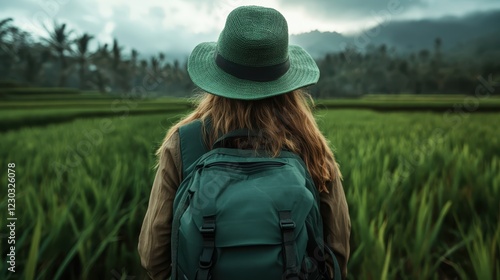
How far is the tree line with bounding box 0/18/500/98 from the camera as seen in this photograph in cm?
1727

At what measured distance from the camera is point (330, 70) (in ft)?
124

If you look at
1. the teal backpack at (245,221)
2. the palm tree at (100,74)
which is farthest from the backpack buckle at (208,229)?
the palm tree at (100,74)

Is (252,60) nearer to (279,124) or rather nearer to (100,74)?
(279,124)

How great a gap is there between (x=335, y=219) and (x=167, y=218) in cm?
45

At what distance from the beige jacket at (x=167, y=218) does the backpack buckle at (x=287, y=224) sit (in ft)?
0.86

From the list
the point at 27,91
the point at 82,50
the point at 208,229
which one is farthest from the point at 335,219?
the point at 82,50

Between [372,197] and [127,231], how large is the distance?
3.97 ft

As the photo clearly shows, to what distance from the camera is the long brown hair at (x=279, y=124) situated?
0.94 m

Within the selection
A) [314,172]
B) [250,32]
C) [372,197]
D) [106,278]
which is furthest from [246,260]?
[372,197]

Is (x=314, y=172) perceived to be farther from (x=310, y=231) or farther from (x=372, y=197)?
(x=372, y=197)

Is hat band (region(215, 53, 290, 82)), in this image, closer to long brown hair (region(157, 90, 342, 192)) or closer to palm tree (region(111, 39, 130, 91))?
long brown hair (region(157, 90, 342, 192))

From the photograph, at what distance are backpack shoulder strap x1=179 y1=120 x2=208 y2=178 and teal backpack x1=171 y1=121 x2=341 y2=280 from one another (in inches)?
2.9

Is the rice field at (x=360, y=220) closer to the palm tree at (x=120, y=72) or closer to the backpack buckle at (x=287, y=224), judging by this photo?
the backpack buckle at (x=287, y=224)

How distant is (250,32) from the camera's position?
3.13 ft
